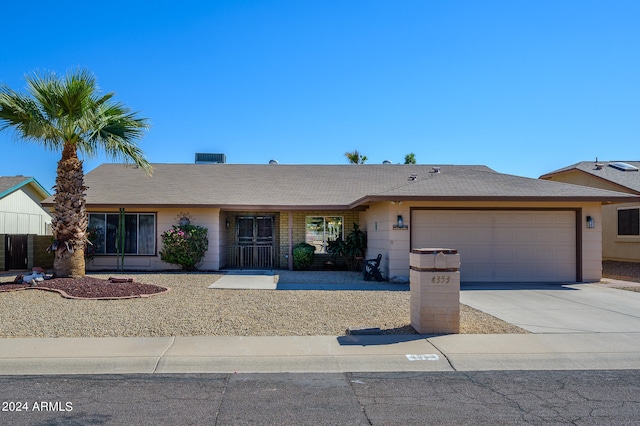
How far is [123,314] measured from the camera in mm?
8914

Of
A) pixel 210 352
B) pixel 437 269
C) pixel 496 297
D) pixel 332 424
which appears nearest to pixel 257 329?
pixel 210 352

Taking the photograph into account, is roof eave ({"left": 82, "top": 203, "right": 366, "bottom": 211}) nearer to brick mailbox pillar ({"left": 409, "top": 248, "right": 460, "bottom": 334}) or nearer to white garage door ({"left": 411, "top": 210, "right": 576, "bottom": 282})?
white garage door ({"left": 411, "top": 210, "right": 576, "bottom": 282})

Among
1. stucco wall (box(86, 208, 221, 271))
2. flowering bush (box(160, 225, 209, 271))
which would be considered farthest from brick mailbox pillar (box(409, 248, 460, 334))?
stucco wall (box(86, 208, 221, 271))

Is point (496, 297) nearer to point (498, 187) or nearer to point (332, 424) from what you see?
point (498, 187)

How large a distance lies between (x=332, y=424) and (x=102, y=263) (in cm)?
1509

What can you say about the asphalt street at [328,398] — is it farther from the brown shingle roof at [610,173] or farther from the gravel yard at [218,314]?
the brown shingle roof at [610,173]

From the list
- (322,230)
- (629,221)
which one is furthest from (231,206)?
(629,221)

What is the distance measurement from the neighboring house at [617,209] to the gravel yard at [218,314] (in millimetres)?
13608

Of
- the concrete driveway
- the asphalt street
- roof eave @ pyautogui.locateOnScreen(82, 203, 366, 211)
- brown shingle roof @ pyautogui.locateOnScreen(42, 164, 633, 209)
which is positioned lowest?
the asphalt street

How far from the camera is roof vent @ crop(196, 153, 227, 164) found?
24.7 metres

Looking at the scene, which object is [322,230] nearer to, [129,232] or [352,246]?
[352,246]

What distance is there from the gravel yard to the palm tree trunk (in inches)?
67.3

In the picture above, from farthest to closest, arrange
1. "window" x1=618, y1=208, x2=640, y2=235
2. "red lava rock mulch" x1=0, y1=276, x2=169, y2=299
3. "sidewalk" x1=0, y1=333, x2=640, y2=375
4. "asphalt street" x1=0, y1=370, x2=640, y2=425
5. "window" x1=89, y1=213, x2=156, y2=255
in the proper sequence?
"window" x1=618, y1=208, x2=640, y2=235 → "window" x1=89, y1=213, x2=156, y2=255 → "red lava rock mulch" x1=0, y1=276, x2=169, y2=299 → "sidewalk" x1=0, y1=333, x2=640, y2=375 → "asphalt street" x1=0, y1=370, x2=640, y2=425

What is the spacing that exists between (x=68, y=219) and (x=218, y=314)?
6.34 m
